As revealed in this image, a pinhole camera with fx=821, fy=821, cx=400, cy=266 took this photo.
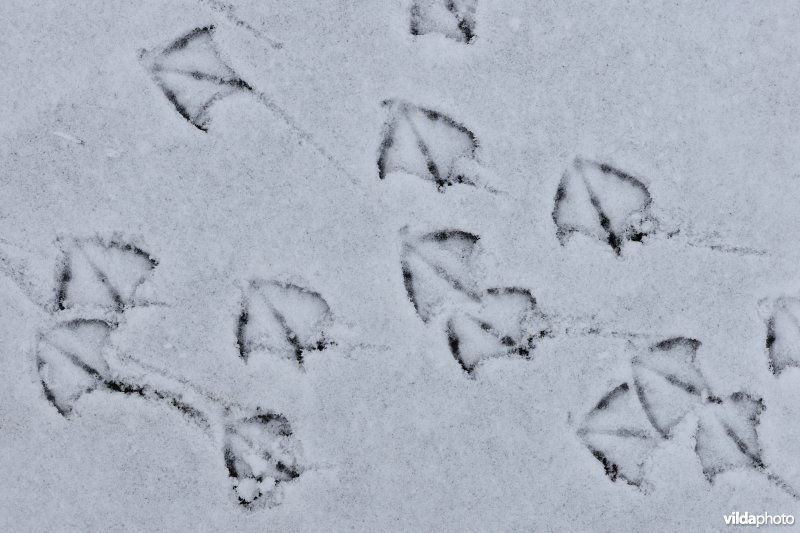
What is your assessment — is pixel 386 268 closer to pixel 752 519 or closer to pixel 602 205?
pixel 602 205

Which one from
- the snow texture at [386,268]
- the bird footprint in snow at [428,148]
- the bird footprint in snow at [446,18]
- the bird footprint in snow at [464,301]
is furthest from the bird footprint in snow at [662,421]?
the bird footprint in snow at [446,18]

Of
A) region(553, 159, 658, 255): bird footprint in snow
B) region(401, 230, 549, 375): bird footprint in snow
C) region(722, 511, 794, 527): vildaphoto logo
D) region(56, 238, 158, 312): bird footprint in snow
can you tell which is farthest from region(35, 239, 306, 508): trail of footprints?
region(722, 511, 794, 527): vildaphoto logo

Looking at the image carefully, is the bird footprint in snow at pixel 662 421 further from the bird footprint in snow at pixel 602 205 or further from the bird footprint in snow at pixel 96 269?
the bird footprint in snow at pixel 96 269

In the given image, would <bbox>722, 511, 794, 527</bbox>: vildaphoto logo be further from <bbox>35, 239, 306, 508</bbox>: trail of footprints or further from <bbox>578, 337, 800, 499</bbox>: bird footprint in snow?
<bbox>35, 239, 306, 508</bbox>: trail of footprints

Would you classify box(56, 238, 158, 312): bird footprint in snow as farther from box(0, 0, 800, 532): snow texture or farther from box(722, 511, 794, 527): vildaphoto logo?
box(722, 511, 794, 527): vildaphoto logo

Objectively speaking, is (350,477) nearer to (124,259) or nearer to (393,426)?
(393,426)

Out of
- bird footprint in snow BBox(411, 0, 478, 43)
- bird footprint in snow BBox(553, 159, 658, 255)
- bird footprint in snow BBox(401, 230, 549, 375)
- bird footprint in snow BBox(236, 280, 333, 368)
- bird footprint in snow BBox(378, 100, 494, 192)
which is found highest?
bird footprint in snow BBox(411, 0, 478, 43)

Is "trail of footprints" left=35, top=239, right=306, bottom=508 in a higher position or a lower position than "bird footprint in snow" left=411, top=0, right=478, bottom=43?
lower

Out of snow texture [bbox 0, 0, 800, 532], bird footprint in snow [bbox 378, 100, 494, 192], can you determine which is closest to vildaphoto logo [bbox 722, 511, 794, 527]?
snow texture [bbox 0, 0, 800, 532]
